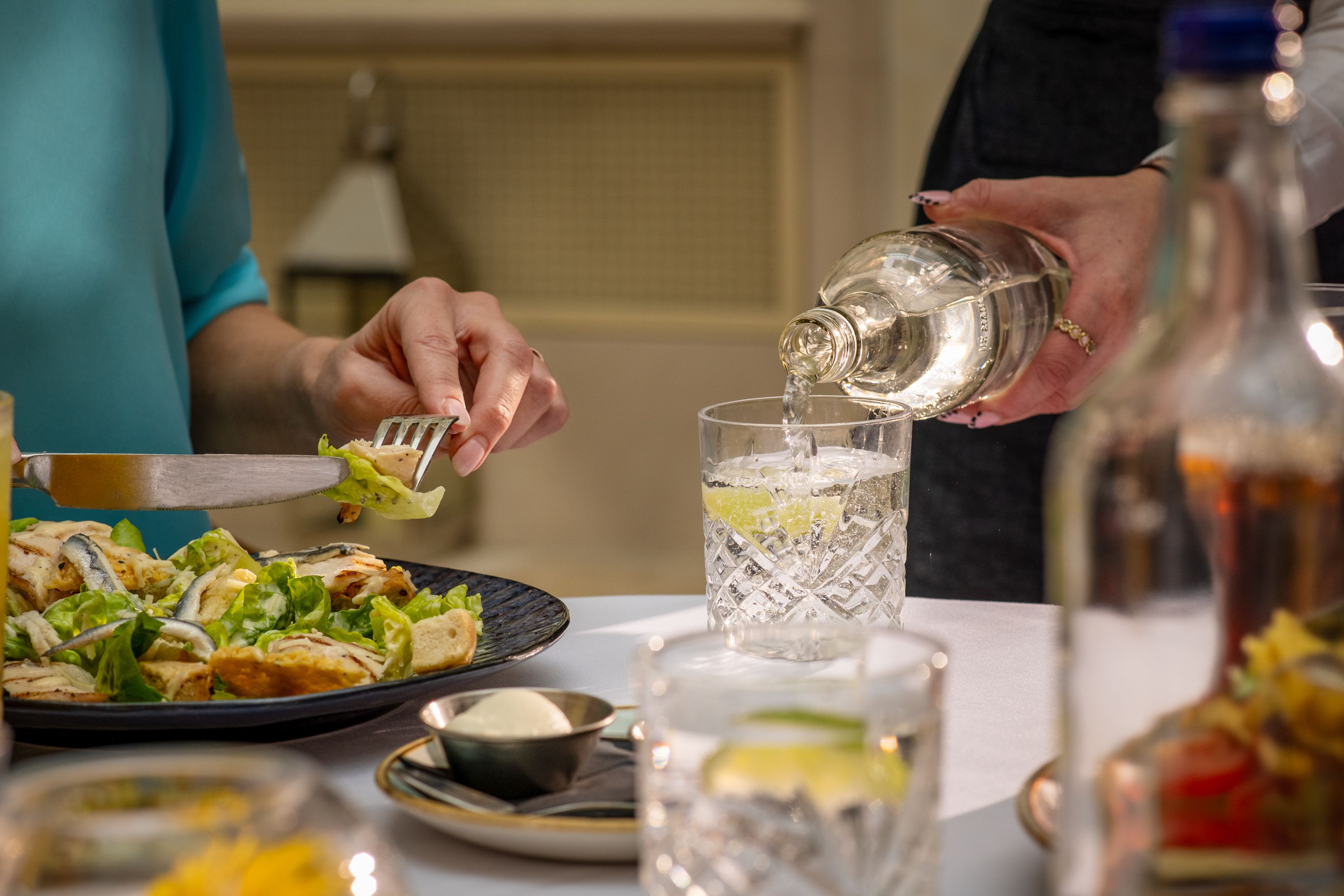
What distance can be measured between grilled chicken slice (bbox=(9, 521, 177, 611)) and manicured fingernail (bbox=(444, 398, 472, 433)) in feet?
0.70

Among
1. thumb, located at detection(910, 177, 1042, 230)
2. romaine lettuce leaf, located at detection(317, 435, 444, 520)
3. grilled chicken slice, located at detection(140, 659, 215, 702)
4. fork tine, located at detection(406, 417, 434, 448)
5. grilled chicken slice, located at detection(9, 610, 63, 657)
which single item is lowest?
grilled chicken slice, located at detection(140, 659, 215, 702)

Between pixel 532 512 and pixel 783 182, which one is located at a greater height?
pixel 783 182

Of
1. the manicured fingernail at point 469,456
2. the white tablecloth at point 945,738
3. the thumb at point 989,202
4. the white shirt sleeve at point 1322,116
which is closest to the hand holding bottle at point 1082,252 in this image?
the thumb at point 989,202

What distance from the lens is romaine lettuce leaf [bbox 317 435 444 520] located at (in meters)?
0.82

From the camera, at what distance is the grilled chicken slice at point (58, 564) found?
2.45 feet

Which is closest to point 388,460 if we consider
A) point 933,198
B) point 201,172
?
point 933,198

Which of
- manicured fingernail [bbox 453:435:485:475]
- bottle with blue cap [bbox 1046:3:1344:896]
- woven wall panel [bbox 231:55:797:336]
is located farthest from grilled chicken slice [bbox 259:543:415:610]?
woven wall panel [bbox 231:55:797:336]

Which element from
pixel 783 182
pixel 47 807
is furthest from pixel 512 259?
pixel 47 807

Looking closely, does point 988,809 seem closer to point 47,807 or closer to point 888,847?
point 888,847

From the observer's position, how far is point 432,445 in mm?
864

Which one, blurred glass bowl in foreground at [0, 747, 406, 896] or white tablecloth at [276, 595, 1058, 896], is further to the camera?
white tablecloth at [276, 595, 1058, 896]

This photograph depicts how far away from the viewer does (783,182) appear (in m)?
3.50

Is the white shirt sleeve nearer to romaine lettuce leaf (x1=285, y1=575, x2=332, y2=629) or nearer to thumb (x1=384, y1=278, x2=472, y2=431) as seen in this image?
thumb (x1=384, y1=278, x2=472, y2=431)

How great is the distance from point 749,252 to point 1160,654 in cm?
329
